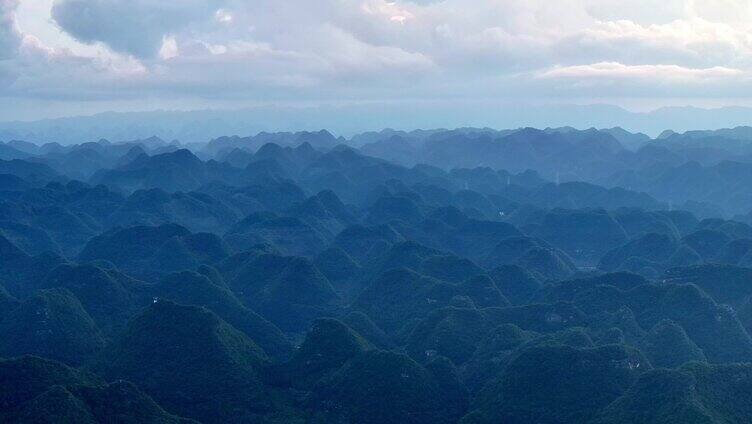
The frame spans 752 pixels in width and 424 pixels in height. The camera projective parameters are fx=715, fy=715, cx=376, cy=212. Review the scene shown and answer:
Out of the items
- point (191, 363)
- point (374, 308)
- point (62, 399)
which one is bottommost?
point (374, 308)

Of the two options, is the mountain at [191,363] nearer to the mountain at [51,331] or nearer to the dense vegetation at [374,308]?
the dense vegetation at [374,308]

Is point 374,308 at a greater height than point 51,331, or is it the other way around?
point 51,331

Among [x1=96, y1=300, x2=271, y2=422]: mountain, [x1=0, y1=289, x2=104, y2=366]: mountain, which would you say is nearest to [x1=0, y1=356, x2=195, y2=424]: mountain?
[x1=96, y1=300, x2=271, y2=422]: mountain

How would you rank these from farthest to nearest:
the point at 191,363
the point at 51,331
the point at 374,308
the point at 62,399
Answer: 1. the point at 374,308
2. the point at 51,331
3. the point at 191,363
4. the point at 62,399

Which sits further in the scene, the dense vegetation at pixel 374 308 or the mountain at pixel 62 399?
the dense vegetation at pixel 374 308

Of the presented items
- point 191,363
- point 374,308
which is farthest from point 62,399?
point 374,308

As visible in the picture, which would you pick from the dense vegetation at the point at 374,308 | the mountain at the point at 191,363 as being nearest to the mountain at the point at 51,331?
the dense vegetation at the point at 374,308

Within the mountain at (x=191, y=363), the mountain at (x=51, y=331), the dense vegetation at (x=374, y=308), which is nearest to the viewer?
the dense vegetation at (x=374, y=308)

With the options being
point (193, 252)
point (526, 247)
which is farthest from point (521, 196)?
point (193, 252)

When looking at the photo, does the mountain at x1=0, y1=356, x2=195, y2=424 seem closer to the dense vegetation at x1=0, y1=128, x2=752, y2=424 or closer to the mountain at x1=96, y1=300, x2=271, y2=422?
the dense vegetation at x1=0, y1=128, x2=752, y2=424

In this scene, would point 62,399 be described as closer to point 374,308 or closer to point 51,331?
point 51,331
